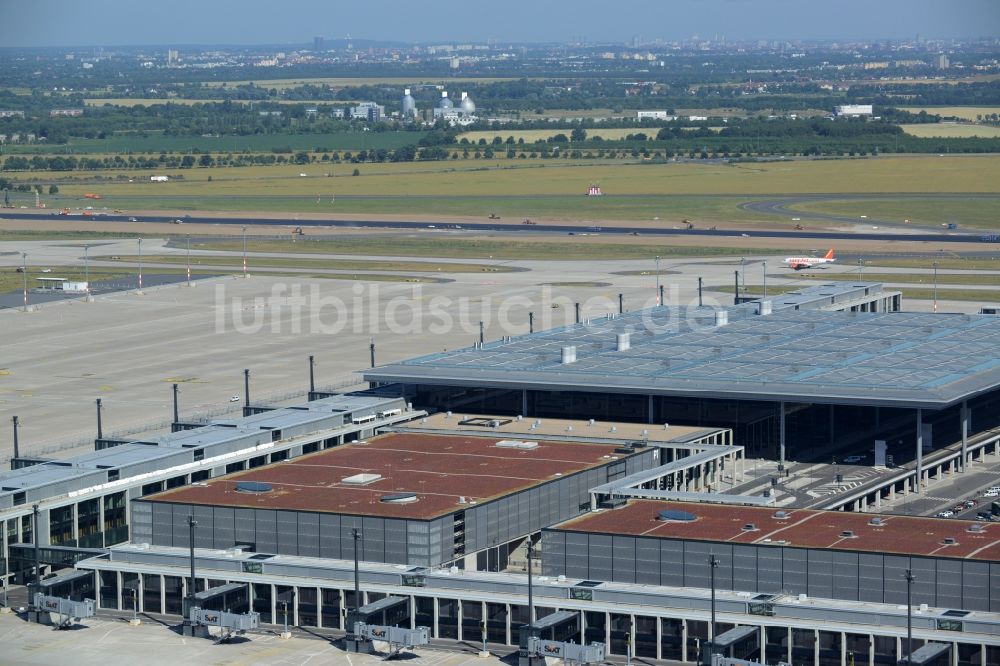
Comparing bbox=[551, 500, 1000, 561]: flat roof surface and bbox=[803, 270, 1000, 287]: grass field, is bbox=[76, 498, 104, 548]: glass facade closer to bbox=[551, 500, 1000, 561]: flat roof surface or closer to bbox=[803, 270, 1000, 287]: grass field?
bbox=[551, 500, 1000, 561]: flat roof surface

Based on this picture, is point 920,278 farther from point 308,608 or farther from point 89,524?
point 308,608

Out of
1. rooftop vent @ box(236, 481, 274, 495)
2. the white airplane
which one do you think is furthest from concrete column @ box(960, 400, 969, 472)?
the white airplane

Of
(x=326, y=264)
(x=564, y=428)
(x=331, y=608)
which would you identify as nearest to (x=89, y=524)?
(x=331, y=608)

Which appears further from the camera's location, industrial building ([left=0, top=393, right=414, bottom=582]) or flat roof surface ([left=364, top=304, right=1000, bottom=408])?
flat roof surface ([left=364, top=304, right=1000, bottom=408])

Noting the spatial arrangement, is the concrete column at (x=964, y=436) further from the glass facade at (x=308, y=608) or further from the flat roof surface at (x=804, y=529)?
the glass facade at (x=308, y=608)

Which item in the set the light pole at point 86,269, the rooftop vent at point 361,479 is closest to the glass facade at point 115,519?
the rooftop vent at point 361,479
